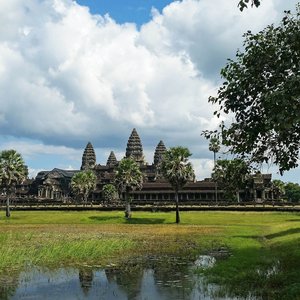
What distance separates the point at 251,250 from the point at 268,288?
1613cm

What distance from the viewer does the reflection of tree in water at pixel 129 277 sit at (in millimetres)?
20281

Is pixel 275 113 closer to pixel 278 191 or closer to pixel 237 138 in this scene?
pixel 237 138

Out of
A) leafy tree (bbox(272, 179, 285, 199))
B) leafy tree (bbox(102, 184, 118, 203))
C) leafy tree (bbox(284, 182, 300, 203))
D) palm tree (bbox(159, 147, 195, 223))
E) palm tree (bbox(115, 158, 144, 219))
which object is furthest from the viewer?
leafy tree (bbox(284, 182, 300, 203))

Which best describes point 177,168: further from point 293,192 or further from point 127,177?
point 293,192

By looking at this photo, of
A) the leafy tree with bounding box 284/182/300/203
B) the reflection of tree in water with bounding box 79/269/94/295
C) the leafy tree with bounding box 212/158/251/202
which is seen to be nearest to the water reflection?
the reflection of tree in water with bounding box 79/269/94/295

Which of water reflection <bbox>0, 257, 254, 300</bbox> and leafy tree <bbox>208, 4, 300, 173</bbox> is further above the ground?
leafy tree <bbox>208, 4, 300, 173</bbox>

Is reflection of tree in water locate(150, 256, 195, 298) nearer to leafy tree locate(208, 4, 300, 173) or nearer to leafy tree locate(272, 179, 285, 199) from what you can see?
leafy tree locate(208, 4, 300, 173)

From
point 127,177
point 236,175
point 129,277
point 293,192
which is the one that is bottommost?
point 129,277

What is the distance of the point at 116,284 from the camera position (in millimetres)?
21641

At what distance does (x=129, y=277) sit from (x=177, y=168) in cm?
5630

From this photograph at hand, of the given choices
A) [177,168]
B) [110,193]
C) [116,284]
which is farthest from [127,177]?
[110,193]

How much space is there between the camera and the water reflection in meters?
19.1

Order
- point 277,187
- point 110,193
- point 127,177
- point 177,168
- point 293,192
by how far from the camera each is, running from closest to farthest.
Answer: point 177,168 → point 127,177 → point 277,187 → point 110,193 → point 293,192

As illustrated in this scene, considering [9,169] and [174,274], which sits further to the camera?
[9,169]
